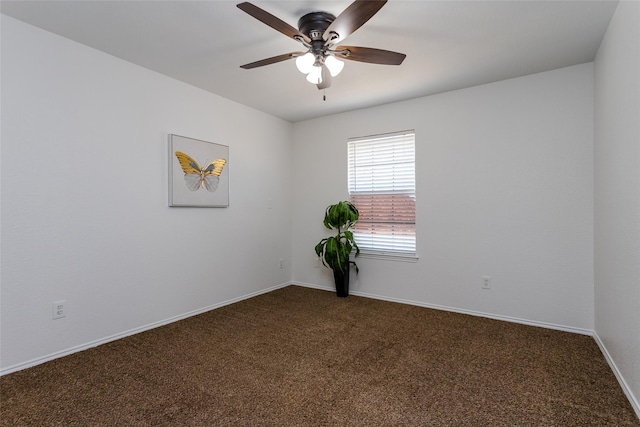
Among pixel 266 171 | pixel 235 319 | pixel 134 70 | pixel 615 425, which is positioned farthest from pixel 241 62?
pixel 615 425

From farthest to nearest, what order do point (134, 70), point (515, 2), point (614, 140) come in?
point (134, 70) < point (614, 140) < point (515, 2)

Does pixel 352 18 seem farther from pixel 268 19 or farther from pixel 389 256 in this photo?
pixel 389 256

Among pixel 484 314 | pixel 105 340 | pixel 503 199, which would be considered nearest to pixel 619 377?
pixel 484 314

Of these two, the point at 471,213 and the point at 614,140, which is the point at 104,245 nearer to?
the point at 471,213

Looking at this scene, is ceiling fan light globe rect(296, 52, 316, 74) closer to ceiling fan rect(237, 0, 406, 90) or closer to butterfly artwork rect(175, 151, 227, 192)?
ceiling fan rect(237, 0, 406, 90)

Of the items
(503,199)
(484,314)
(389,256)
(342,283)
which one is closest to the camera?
(503,199)

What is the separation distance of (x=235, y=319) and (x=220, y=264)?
721 millimetres

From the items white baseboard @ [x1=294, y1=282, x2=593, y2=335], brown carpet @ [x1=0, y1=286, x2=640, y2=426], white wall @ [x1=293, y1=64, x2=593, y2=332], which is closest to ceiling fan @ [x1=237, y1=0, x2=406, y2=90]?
white wall @ [x1=293, y1=64, x2=593, y2=332]

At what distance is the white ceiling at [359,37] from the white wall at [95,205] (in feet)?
0.89

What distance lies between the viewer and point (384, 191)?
160 inches

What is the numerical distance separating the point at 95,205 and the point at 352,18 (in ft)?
7.94

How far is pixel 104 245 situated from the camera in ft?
8.85

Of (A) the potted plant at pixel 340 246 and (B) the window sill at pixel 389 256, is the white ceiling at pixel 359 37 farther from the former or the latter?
(B) the window sill at pixel 389 256

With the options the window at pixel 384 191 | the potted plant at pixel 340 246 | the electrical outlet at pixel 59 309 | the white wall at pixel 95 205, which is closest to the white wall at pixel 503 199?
the window at pixel 384 191
